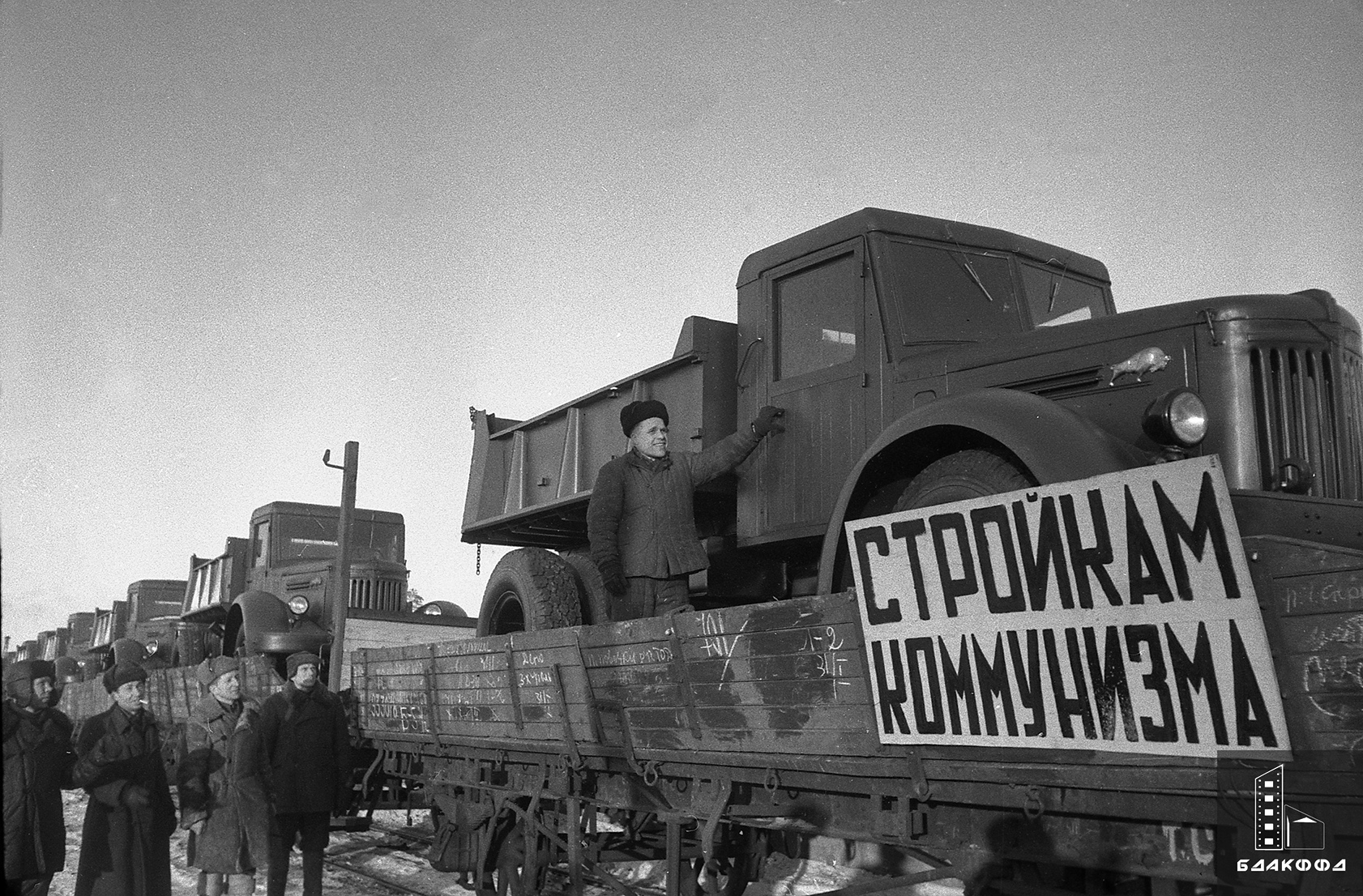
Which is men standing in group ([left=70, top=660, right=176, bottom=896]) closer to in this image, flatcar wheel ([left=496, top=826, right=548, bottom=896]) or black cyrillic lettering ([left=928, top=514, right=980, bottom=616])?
flatcar wheel ([left=496, top=826, right=548, bottom=896])

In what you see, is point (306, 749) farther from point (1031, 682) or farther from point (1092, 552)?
point (1092, 552)

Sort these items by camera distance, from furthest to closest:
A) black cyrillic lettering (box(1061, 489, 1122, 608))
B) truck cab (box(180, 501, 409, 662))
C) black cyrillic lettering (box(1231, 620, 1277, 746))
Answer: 1. truck cab (box(180, 501, 409, 662))
2. black cyrillic lettering (box(1061, 489, 1122, 608))
3. black cyrillic lettering (box(1231, 620, 1277, 746))

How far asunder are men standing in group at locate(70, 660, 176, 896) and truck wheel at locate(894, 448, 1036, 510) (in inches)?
156

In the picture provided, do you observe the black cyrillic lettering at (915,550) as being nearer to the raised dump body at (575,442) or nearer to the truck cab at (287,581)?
the raised dump body at (575,442)

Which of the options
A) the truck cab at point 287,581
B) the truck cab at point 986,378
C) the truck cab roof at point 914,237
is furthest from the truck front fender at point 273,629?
the truck cab roof at point 914,237

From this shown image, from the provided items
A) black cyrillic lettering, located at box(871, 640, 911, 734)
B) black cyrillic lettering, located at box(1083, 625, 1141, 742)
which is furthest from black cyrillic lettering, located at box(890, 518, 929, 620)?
black cyrillic lettering, located at box(1083, 625, 1141, 742)

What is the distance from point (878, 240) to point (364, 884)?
5.68 m

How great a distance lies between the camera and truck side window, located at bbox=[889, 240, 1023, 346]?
5315 millimetres

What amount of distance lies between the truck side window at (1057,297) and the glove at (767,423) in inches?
53.2

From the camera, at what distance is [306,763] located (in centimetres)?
713

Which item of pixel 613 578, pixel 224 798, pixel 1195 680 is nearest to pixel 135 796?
pixel 224 798

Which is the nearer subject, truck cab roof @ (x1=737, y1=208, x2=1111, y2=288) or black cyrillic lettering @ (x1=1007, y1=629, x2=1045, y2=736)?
black cyrillic lettering @ (x1=1007, y1=629, x2=1045, y2=736)

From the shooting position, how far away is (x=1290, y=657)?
9.39 feet

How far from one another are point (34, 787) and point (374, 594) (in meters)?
8.90
